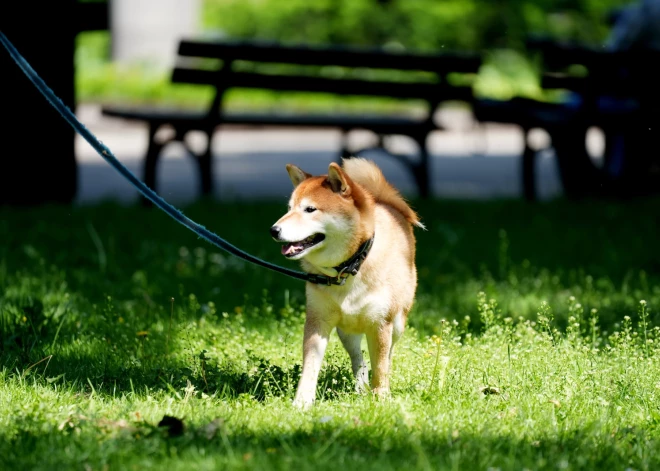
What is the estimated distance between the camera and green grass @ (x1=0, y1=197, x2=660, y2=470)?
3.09m

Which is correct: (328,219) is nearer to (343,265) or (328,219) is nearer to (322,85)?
(343,265)

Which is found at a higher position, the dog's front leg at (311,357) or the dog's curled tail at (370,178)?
the dog's curled tail at (370,178)

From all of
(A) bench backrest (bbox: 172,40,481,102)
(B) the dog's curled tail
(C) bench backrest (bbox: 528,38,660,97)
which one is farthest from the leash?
(C) bench backrest (bbox: 528,38,660,97)

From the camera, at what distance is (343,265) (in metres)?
3.52

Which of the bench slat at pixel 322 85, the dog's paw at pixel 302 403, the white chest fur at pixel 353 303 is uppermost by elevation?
the bench slat at pixel 322 85

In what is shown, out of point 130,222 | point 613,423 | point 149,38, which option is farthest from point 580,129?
point 149,38

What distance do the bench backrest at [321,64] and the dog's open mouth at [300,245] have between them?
5.05 metres

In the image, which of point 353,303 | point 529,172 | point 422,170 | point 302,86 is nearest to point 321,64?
point 302,86

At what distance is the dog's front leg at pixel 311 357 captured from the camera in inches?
141

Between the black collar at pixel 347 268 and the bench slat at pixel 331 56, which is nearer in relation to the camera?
the black collar at pixel 347 268

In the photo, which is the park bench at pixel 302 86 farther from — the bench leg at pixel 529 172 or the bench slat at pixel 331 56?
the bench leg at pixel 529 172

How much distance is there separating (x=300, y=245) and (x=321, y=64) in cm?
537

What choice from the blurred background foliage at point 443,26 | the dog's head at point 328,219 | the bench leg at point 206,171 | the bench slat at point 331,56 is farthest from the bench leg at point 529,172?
the blurred background foliage at point 443,26

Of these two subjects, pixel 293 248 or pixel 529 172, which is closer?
pixel 293 248
